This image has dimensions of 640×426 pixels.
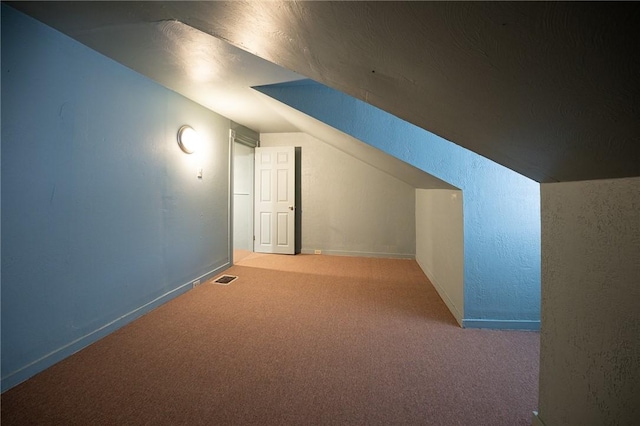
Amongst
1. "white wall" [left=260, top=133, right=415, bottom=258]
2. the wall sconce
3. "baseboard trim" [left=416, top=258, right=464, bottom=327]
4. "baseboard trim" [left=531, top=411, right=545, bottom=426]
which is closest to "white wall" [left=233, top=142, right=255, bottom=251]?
"white wall" [left=260, top=133, right=415, bottom=258]

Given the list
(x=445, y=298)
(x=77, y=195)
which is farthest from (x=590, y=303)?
(x=77, y=195)

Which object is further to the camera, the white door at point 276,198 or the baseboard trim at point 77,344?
the white door at point 276,198

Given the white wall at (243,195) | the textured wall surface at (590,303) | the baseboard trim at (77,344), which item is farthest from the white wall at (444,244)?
the white wall at (243,195)

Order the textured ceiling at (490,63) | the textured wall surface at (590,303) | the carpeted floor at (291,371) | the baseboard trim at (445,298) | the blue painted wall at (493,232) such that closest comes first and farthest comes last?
the textured ceiling at (490,63), the textured wall surface at (590,303), the carpeted floor at (291,371), the blue painted wall at (493,232), the baseboard trim at (445,298)

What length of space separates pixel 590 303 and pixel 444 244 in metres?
2.19

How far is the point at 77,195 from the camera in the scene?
2.07 meters

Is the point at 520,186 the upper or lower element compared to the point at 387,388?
upper

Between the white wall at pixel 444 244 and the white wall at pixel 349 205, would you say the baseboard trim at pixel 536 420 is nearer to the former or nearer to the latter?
the white wall at pixel 444 244

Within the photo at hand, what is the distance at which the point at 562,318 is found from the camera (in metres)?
1.23

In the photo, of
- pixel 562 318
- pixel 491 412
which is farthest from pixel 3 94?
pixel 491 412

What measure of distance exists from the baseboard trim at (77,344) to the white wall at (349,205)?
2875 millimetres

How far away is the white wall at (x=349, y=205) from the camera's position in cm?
527

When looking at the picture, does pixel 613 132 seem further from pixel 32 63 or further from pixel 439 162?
pixel 32 63

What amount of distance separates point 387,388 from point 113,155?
103 inches
